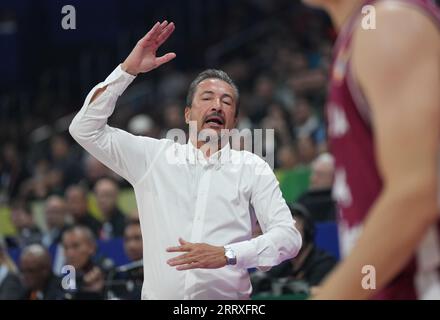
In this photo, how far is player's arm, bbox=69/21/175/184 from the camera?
4301 millimetres

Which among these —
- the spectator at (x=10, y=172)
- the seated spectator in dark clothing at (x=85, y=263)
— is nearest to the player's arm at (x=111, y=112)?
the seated spectator in dark clothing at (x=85, y=263)

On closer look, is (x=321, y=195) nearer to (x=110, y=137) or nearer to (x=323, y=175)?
(x=323, y=175)

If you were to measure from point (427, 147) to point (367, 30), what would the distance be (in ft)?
1.06

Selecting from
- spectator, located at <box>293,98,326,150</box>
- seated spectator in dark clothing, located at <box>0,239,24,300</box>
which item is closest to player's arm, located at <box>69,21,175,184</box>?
seated spectator in dark clothing, located at <box>0,239,24,300</box>

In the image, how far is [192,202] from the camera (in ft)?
14.4

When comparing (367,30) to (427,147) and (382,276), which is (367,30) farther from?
(382,276)

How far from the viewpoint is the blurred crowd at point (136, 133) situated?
679 cm

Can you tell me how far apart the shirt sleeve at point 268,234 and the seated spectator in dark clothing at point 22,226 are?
16.5 ft

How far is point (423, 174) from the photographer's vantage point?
67.0 inches

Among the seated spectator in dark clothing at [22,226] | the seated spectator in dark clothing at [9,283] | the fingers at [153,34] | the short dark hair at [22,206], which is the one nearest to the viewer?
the fingers at [153,34]

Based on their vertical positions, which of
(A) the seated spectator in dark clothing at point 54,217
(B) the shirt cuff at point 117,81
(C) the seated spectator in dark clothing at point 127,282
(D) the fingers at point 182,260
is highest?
(B) the shirt cuff at point 117,81

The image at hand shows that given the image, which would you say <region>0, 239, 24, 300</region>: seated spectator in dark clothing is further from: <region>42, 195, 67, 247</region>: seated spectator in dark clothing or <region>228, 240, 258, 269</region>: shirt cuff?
<region>228, 240, 258, 269</region>: shirt cuff

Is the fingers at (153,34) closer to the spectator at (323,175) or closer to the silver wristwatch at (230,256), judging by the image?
the silver wristwatch at (230,256)

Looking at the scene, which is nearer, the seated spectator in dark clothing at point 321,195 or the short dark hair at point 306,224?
the short dark hair at point 306,224
